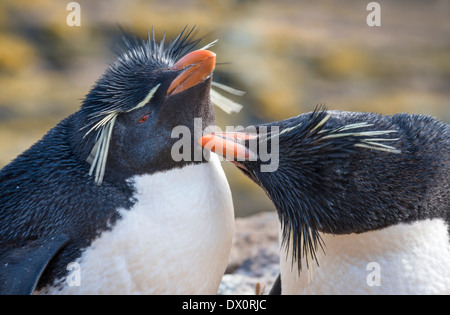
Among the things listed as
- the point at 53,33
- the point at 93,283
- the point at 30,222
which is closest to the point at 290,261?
the point at 93,283

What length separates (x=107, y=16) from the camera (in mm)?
8477

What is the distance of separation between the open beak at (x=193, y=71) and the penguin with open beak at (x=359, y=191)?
0.23 meters

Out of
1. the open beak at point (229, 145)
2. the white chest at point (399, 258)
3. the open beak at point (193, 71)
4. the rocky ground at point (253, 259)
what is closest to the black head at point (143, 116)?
the open beak at point (193, 71)

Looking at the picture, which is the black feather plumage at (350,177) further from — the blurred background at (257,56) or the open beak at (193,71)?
the blurred background at (257,56)

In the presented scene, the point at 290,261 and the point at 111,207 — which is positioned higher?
the point at 111,207

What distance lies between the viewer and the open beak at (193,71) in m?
2.11

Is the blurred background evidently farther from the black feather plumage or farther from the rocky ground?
the black feather plumage

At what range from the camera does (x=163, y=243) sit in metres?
2.12

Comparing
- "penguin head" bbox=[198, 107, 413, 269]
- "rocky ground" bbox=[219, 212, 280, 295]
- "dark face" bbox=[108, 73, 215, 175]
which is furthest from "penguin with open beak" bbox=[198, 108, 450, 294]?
"rocky ground" bbox=[219, 212, 280, 295]

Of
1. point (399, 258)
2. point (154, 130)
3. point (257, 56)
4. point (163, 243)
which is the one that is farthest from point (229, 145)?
point (257, 56)
